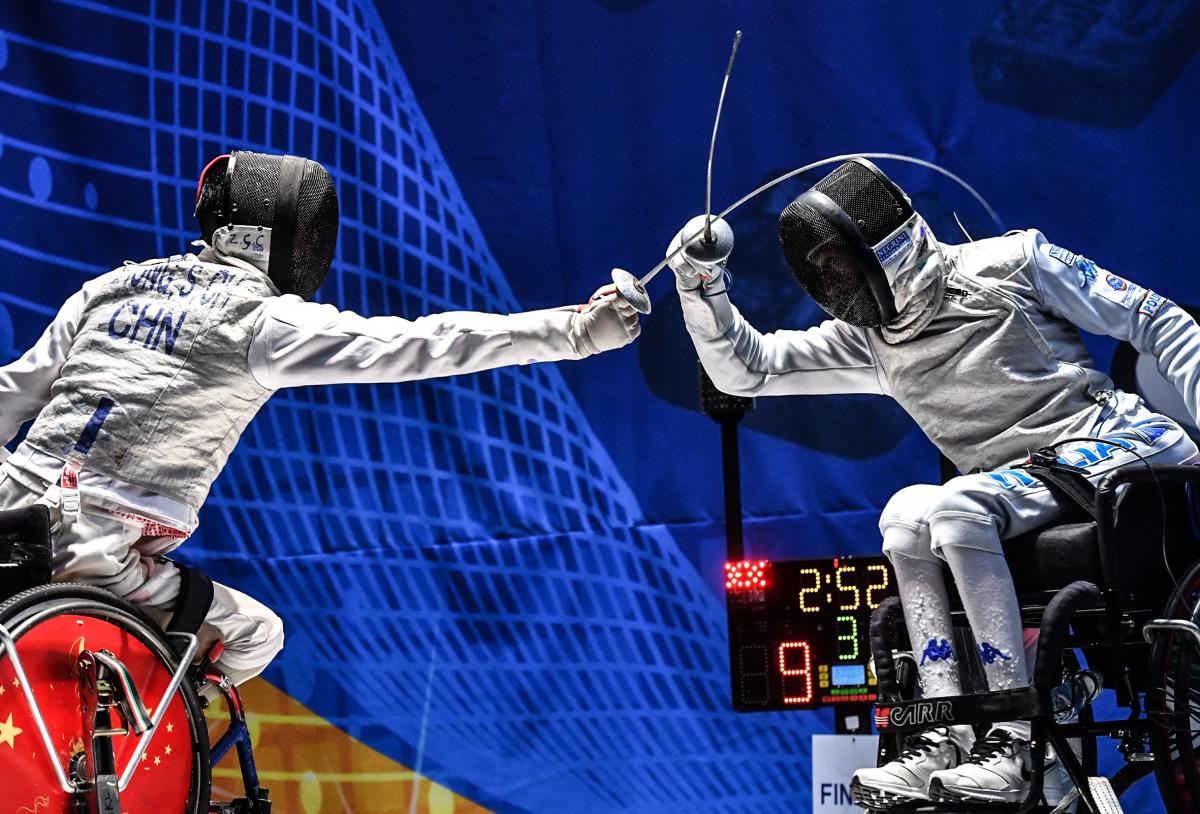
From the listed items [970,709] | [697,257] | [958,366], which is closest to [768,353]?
[697,257]

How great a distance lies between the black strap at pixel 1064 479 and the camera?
2379 millimetres

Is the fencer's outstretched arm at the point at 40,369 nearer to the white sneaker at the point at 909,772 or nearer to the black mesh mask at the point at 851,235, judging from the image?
the black mesh mask at the point at 851,235

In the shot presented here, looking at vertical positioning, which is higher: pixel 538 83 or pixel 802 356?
pixel 538 83

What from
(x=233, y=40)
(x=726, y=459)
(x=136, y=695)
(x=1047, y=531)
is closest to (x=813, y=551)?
(x=726, y=459)

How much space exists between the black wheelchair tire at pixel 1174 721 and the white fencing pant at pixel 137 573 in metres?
1.74

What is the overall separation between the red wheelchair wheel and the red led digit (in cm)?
150

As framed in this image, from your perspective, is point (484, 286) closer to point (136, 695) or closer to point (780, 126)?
point (780, 126)

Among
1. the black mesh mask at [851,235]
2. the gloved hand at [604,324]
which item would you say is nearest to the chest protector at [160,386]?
the gloved hand at [604,324]

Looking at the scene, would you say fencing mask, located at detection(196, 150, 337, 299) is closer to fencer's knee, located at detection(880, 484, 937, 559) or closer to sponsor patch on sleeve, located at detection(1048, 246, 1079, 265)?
fencer's knee, located at detection(880, 484, 937, 559)

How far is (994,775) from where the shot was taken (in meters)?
2.22

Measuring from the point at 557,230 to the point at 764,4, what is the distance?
0.94 m

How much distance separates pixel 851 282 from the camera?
9.00 ft

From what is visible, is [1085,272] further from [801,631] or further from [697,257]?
[801,631]

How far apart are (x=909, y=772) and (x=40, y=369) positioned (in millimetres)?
1852
